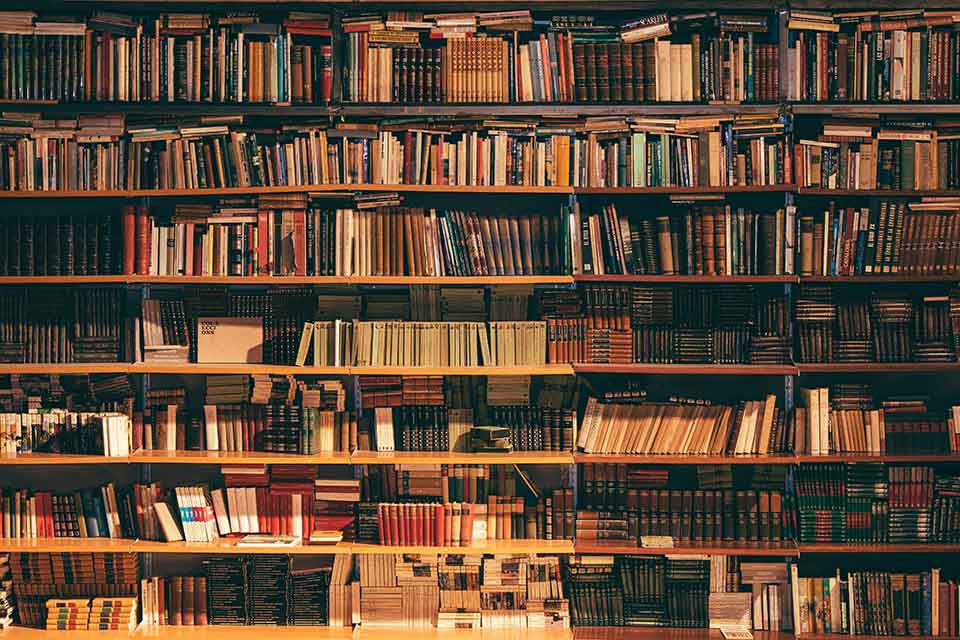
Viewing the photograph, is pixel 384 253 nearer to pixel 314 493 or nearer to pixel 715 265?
pixel 314 493

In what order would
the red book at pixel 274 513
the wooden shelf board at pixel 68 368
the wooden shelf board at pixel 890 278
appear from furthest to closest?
the red book at pixel 274 513
the wooden shelf board at pixel 68 368
the wooden shelf board at pixel 890 278

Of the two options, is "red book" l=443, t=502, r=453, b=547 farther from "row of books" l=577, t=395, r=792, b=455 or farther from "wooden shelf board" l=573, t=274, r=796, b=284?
"wooden shelf board" l=573, t=274, r=796, b=284

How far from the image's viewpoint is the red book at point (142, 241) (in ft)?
15.0

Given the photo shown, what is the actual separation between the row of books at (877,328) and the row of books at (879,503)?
50cm

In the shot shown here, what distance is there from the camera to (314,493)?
4.65 meters

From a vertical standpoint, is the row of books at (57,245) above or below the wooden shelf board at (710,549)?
above

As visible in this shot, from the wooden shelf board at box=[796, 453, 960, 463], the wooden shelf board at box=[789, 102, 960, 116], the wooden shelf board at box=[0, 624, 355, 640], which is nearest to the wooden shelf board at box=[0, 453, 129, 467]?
the wooden shelf board at box=[0, 624, 355, 640]

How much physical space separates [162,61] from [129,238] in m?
0.81

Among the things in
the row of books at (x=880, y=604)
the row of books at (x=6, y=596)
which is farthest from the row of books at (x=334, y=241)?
the row of books at (x=880, y=604)

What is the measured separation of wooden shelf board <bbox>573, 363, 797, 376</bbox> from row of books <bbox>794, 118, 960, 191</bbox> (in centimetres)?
83

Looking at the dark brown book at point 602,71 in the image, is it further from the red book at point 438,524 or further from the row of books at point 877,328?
the red book at point 438,524

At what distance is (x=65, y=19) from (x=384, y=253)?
1788 mm

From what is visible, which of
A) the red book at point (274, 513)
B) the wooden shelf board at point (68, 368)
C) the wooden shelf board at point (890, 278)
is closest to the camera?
the wooden shelf board at point (890, 278)

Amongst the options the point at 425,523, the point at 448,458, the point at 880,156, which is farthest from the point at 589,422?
the point at 880,156
